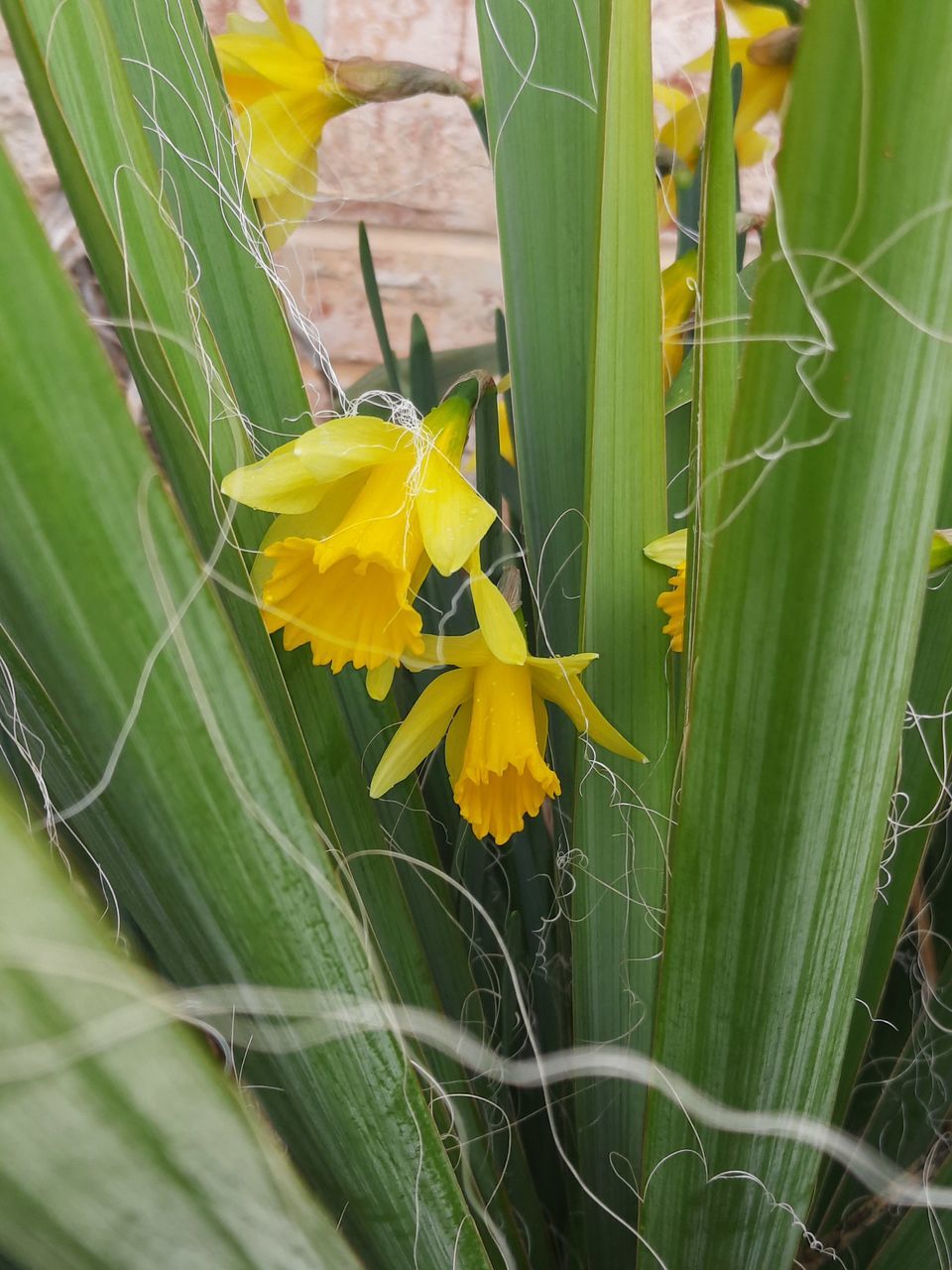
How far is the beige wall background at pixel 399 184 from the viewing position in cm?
88

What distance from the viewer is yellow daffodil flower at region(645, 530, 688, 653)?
0.30 metres

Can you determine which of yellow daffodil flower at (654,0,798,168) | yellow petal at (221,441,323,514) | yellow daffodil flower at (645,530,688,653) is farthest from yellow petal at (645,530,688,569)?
yellow daffodil flower at (654,0,798,168)

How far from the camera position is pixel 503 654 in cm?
30

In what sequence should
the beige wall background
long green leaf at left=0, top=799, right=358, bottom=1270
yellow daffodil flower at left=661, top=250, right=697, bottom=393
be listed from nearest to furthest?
long green leaf at left=0, top=799, right=358, bottom=1270 < yellow daffodil flower at left=661, top=250, right=697, bottom=393 < the beige wall background

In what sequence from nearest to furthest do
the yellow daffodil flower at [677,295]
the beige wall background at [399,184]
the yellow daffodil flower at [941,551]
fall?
the yellow daffodil flower at [941,551] < the yellow daffodil flower at [677,295] < the beige wall background at [399,184]

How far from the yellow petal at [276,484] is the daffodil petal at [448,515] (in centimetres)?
4

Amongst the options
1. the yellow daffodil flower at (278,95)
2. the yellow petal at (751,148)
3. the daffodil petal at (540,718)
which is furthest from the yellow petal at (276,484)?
the yellow petal at (751,148)

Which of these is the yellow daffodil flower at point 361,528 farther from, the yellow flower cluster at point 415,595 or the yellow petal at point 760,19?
the yellow petal at point 760,19

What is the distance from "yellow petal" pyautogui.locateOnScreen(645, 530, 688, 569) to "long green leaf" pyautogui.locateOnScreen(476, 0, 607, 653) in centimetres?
7

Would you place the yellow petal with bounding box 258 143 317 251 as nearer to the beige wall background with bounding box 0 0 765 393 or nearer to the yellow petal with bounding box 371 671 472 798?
the yellow petal with bounding box 371 671 472 798

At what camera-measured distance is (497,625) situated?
11.9 inches

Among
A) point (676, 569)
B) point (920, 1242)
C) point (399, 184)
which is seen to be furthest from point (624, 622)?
point (399, 184)

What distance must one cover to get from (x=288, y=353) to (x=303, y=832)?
18 cm

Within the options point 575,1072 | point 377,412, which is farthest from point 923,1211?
point 377,412
